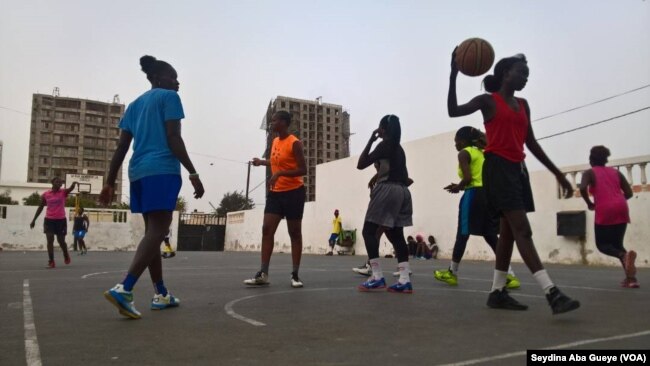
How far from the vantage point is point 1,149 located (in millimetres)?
51344

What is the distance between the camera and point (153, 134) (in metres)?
4.15

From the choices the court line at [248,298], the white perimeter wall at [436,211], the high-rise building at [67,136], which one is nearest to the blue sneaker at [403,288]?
the court line at [248,298]

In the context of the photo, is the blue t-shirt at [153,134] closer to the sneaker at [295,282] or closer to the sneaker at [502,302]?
the sneaker at [295,282]

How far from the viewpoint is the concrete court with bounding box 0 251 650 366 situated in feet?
8.55

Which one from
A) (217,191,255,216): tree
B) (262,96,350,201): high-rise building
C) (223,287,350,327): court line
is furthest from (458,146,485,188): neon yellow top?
(217,191,255,216): tree

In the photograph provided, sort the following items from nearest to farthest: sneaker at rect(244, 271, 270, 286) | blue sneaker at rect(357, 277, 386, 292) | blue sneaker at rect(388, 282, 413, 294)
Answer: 1. blue sneaker at rect(388, 282, 413, 294)
2. blue sneaker at rect(357, 277, 386, 292)
3. sneaker at rect(244, 271, 270, 286)

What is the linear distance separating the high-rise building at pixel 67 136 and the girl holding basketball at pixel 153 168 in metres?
124

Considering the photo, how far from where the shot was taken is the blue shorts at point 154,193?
13.1 ft

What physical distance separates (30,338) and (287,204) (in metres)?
3.37

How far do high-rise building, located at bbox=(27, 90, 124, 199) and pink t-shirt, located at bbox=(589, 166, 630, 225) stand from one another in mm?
124505

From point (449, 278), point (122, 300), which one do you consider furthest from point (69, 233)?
point (122, 300)

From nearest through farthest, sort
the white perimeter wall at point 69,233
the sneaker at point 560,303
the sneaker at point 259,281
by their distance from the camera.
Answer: the sneaker at point 560,303 → the sneaker at point 259,281 → the white perimeter wall at point 69,233

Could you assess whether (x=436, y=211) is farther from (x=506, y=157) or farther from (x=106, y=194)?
(x=106, y=194)

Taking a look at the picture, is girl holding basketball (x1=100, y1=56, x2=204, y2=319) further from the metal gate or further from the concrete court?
the metal gate
